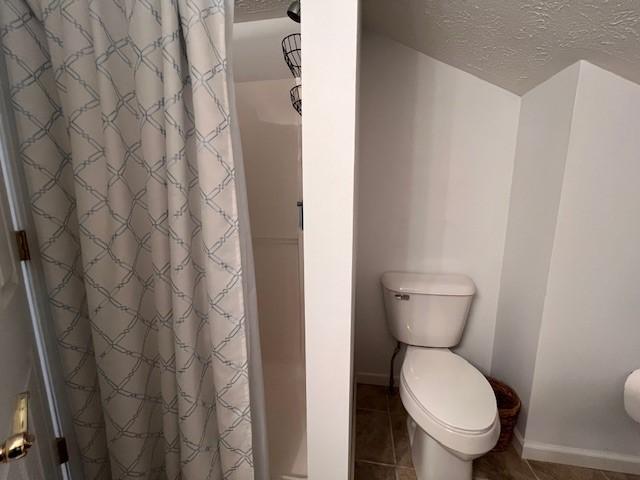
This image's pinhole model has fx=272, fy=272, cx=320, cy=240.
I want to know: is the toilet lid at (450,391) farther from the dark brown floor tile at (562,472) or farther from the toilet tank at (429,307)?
the dark brown floor tile at (562,472)

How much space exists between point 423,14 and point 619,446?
2.12m

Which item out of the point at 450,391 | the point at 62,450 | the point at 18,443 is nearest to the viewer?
the point at 18,443

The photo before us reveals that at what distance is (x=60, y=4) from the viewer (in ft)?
2.23

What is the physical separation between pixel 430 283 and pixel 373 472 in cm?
94

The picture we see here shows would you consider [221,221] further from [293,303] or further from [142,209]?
[293,303]

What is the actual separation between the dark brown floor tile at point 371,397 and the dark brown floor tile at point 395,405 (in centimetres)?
4

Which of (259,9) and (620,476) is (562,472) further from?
(259,9)

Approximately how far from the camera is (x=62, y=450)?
33.8 inches

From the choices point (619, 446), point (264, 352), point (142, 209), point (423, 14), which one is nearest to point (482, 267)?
point (619, 446)

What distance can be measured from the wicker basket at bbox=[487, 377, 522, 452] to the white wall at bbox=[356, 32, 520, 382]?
0.20 meters

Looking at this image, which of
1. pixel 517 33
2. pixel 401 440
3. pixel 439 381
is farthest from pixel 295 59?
pixel 401 440

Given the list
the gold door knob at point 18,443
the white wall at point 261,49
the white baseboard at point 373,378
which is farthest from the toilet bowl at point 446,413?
the white wall at point 261,49

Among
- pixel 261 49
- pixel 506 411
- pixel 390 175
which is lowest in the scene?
pixel 506 411

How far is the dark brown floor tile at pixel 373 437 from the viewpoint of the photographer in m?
1.36
